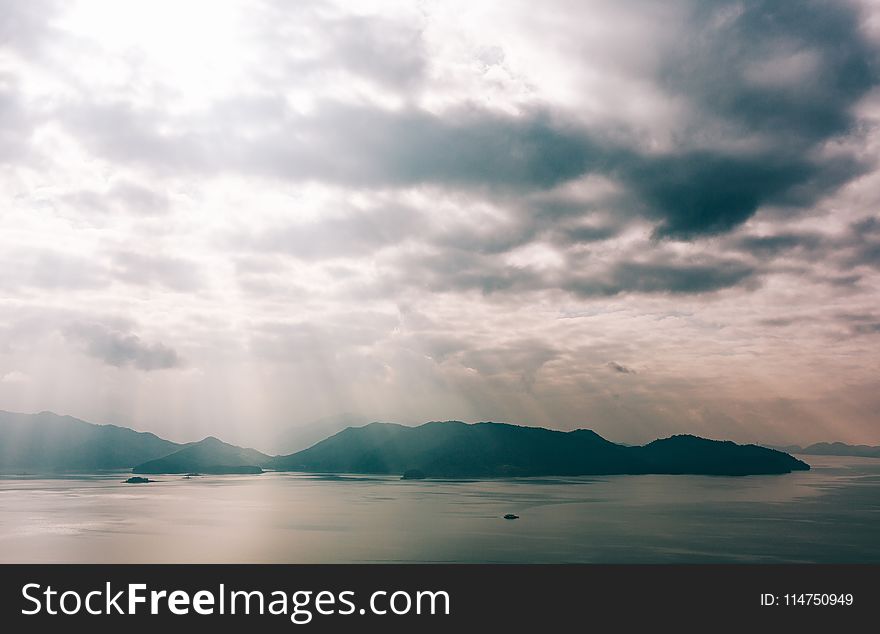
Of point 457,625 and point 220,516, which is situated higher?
point 457,625

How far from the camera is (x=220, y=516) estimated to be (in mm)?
170125

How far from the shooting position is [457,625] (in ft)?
160

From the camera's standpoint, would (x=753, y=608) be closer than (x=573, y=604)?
Yes

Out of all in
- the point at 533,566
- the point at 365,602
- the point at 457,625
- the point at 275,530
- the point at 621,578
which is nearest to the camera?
the point at 365,602

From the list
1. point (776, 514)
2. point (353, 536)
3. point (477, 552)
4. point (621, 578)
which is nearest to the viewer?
point (621, 578)

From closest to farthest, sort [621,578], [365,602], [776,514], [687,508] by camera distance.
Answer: [365,602], [621,578], [776,514], [687,508]

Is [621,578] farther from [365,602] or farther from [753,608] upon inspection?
[365,602]

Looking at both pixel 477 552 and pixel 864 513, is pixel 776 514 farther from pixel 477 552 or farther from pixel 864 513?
pixel 477 552

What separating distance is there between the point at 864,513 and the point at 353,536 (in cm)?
13799

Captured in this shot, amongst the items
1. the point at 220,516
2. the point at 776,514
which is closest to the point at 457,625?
the point at 220,516

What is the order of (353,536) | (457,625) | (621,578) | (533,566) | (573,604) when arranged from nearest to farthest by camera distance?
(457,625) < (573,604) < (621,578) < (533,566) < (353,536)

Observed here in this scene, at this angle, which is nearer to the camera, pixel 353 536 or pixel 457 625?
pixel 457 625

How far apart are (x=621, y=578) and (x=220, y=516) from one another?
417 ft

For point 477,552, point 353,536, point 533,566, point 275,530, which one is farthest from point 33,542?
point 533,566
